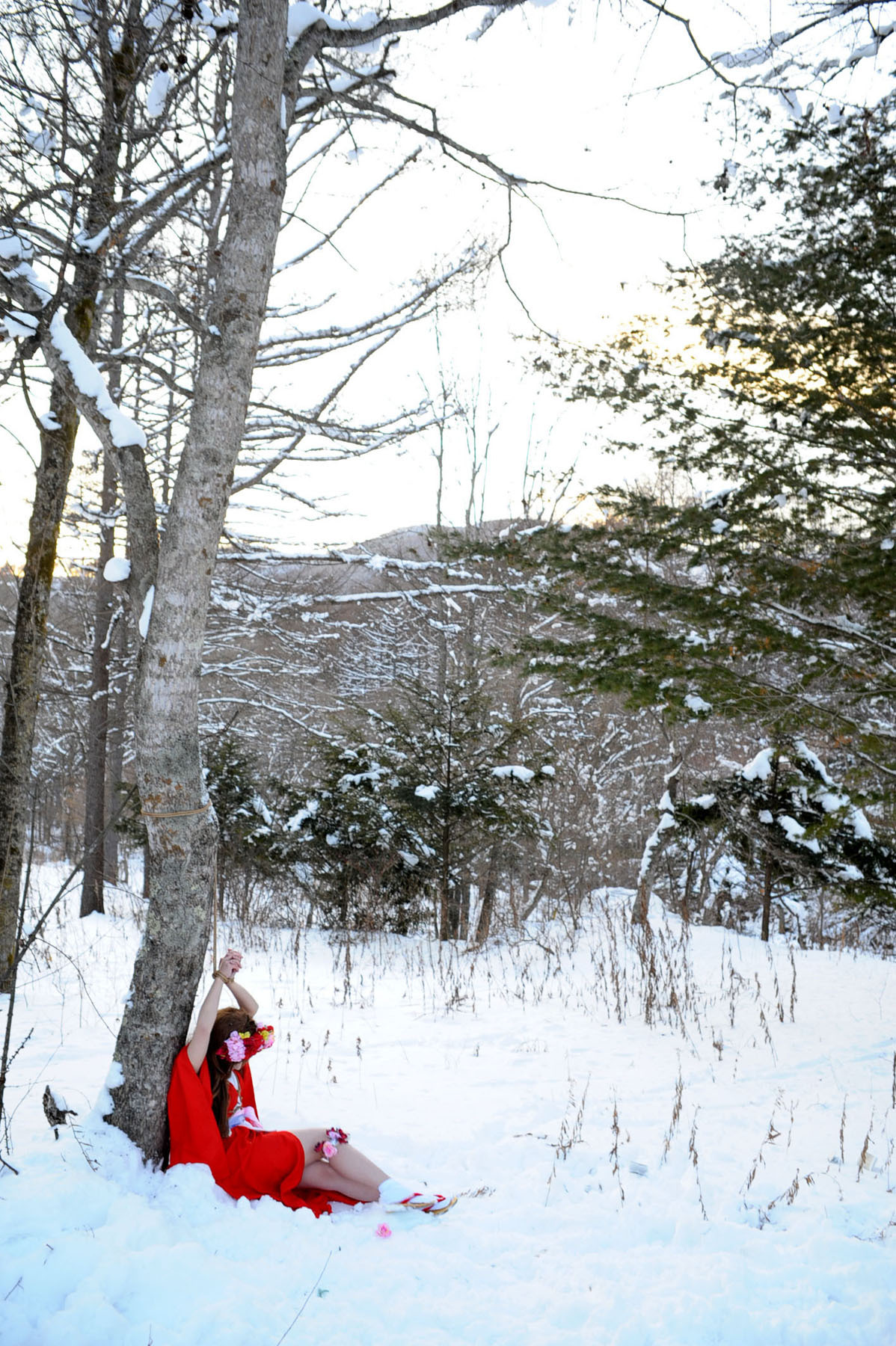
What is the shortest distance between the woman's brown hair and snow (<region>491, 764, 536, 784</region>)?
597cm

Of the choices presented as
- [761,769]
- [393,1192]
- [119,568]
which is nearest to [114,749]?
[761,769]

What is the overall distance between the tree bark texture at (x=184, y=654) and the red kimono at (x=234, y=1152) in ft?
0.23

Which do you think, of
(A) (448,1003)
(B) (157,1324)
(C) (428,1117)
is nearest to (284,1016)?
(A) (448,1003)

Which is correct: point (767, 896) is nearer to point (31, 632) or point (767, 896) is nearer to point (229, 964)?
Answer: point (229, 964)

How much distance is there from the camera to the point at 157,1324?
214cm

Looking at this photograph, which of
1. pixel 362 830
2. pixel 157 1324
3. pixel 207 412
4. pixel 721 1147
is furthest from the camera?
pixel 362 830

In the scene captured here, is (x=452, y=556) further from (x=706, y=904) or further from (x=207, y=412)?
(x=706, y=904)

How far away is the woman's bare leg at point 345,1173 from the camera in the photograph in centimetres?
311

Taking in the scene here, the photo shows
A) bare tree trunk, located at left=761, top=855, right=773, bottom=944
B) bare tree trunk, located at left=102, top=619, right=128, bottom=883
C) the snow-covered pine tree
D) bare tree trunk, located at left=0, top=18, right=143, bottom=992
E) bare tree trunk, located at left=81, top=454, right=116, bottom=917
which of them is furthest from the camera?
bare tree trunk, located at left=102, top=619, right=128, bottom=883

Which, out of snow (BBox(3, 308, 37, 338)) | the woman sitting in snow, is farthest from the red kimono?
snow (BBox(3, 308, 37, 338))

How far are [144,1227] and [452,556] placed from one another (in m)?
5.35

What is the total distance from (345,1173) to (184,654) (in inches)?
81.9

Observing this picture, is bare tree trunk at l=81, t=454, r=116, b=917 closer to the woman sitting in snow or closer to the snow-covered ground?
the snow-covered ground

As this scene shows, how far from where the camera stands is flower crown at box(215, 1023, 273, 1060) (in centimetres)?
307
